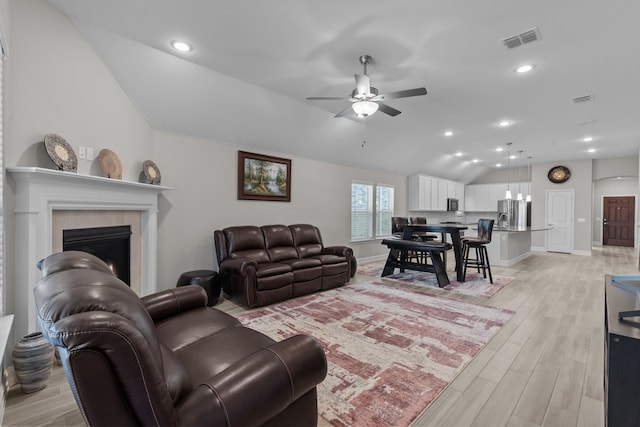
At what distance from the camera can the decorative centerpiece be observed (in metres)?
2.01

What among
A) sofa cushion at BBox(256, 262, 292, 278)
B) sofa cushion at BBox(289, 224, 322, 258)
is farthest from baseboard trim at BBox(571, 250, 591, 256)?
sofa cushion at BBox(256, 262, 292, 278)

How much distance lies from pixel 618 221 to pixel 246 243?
13694mm

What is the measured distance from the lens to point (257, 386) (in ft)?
3.65

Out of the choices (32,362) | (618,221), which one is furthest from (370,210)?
(618,221)

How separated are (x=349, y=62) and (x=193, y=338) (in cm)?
307

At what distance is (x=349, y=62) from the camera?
10.7 ft

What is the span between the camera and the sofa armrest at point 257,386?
1.00m

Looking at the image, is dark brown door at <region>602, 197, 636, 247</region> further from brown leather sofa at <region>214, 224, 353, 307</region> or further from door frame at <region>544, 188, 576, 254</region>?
brown leather sofa at <region>214, 224, 353, 307</region>

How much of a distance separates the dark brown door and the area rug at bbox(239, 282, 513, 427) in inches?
440

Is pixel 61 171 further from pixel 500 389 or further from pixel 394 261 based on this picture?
pixel 394 261

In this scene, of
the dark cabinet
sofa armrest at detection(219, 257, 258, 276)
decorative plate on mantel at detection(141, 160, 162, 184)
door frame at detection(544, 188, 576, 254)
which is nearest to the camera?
the dark cabinet

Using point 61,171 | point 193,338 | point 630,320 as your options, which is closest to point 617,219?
point 630,320

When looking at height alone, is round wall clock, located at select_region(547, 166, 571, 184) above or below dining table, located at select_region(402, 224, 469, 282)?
above

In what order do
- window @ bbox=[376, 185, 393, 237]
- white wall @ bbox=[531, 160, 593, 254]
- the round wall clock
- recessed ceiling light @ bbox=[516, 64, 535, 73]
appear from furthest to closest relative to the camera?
1. the round wall clock
2. white wall @ bbox=[531, 160, 593, 254]
3. window @ bbox=[376, 185, 393, 237]
4. recessed ceiling light @ bbox=[516, 64, 535, 73]
